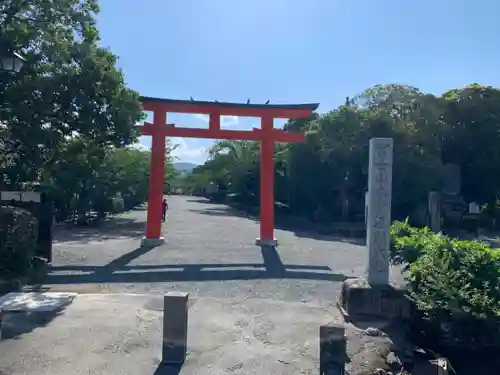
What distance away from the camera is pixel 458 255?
793 cm

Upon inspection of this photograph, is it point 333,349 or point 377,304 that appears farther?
point 377,304

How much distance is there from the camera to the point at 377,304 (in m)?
8.29

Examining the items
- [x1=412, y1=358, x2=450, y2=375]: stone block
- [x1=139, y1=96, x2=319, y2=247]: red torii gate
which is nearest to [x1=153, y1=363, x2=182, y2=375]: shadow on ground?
[x1=412, y1=358, x2=450, y2=375]: stone block

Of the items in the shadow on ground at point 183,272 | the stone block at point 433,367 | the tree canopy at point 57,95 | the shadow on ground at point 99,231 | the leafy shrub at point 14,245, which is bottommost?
the stone block at point 433,367

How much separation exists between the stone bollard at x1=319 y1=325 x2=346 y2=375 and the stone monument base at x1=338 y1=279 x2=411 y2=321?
2.77 metres

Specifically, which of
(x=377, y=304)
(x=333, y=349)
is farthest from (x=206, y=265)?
(x=333, y=349)

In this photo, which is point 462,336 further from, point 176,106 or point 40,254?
point 176,106

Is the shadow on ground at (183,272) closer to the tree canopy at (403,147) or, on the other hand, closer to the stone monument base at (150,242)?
the stone monument base at (150,242)

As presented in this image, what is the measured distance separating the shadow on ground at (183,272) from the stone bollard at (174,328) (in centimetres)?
507

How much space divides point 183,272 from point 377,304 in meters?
5.42

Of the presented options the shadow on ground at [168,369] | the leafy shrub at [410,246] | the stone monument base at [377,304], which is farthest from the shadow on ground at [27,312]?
the leafy shrub at [410,246]

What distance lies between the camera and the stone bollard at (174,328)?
19.9 feet

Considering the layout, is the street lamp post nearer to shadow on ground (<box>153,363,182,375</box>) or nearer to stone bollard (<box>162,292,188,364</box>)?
stone bollard (<box>162,292,188,364</box>)

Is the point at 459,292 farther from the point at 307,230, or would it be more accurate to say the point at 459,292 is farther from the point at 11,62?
the point at 307,230
